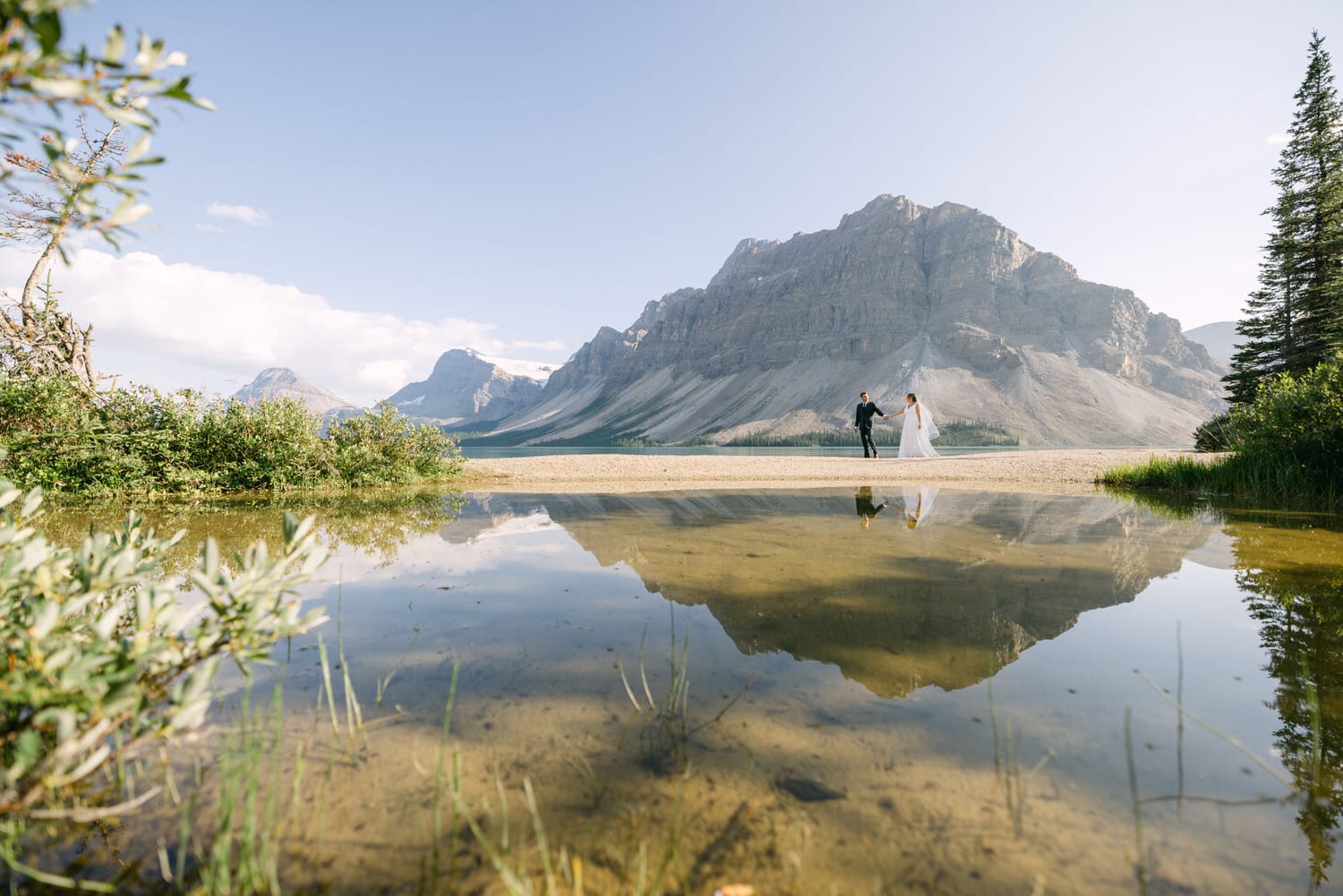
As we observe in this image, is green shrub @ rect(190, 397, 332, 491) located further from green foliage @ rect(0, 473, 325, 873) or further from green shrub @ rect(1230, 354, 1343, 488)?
green shrub @ rect(1230, 354, 1343, 488)

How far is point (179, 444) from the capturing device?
38.7 feet

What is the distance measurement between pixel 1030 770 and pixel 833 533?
555 cm

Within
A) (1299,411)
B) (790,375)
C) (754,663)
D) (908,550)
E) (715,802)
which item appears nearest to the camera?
(715,802)

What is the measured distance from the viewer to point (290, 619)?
2.27 m

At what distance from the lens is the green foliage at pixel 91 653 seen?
165 centimetres

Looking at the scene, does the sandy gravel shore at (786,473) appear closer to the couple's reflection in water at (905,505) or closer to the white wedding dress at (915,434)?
the couple's reflection in water at (905,505)

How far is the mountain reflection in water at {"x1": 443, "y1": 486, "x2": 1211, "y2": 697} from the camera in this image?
376cm

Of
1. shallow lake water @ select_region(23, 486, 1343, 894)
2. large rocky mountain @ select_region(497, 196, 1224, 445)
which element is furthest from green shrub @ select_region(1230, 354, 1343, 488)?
large rocky mountain @ select_region(497, 196, 1224, 445)

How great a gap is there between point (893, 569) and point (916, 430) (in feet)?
66.6

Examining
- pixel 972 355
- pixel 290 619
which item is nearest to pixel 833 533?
pixel 290 619

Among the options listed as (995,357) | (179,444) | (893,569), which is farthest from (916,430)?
(995,357)

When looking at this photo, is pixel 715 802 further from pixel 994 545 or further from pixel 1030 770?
pixel 994 545

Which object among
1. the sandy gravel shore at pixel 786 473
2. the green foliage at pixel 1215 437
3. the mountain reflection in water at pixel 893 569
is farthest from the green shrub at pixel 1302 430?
the mountain reflection in water at pixel 893 569

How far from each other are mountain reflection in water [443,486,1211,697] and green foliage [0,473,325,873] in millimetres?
2852
